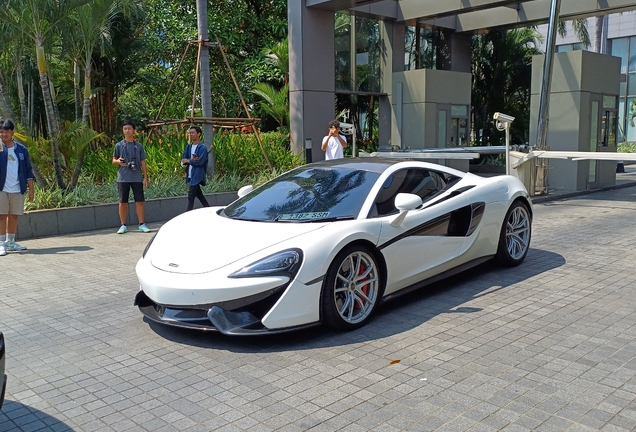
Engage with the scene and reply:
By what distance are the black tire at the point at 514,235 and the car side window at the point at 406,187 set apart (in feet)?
3.42

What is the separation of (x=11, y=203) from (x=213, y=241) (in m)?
4.95

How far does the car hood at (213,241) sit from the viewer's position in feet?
15.6

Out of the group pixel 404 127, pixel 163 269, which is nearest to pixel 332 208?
pixel 163 269

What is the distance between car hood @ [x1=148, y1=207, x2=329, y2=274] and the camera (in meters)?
4.76

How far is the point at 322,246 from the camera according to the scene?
475 cm

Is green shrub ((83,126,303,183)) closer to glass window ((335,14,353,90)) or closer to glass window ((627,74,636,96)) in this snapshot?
glass window ((335,14,353,90))

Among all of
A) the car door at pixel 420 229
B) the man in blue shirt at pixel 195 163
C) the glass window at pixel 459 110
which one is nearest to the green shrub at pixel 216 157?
the man in blue shirt at pixel 195 163

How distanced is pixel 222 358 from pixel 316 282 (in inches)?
34.6

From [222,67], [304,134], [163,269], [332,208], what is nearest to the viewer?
[163,269]

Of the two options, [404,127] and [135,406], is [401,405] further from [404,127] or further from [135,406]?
[404,127]

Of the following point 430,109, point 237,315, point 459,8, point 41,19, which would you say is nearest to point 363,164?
point 237,315

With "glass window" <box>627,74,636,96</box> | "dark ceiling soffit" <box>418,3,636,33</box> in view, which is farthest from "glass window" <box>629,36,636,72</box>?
"dark ceiling soffit" <box>418,3,636,33</box>

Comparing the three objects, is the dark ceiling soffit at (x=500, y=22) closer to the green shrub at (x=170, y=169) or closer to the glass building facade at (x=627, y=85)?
the green shrub at (x=170, y=169)

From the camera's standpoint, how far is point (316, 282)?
4.66 meters
